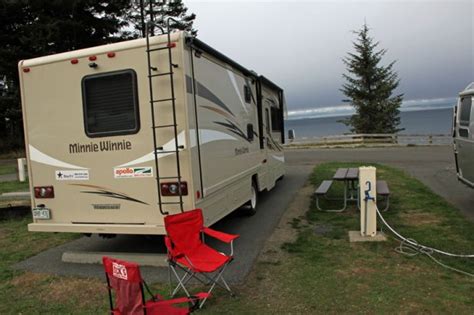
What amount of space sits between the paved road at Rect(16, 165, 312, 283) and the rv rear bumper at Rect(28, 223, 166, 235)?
0.49 m

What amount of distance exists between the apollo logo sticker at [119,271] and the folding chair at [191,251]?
3.59 ft

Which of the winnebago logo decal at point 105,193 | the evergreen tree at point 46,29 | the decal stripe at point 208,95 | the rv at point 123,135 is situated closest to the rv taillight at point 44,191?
the rv at point 123,135

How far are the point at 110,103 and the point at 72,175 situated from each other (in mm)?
1081

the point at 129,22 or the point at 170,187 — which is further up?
the point at 129,22

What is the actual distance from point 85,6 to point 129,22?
12.3ft

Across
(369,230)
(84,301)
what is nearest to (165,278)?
(84,301)

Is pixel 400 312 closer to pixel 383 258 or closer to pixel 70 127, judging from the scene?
pixel 383 258

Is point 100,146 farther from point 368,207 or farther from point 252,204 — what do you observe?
point 368,207

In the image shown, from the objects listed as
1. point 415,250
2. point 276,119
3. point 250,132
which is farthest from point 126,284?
point 276,119

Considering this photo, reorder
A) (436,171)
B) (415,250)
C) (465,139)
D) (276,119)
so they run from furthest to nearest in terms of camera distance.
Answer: (436,171) < (276,119) < (465,139) < (415,250)

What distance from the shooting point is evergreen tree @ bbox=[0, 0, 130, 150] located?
2159cm

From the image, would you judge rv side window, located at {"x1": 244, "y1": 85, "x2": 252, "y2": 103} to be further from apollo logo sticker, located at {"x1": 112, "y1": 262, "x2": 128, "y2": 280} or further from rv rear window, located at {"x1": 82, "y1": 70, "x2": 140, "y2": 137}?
apollo logo sticker, located at {"x1": 112, "y1": 262, "x2": 128, "y2": 280}

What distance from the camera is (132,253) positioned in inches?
232

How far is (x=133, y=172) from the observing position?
17.4ft
